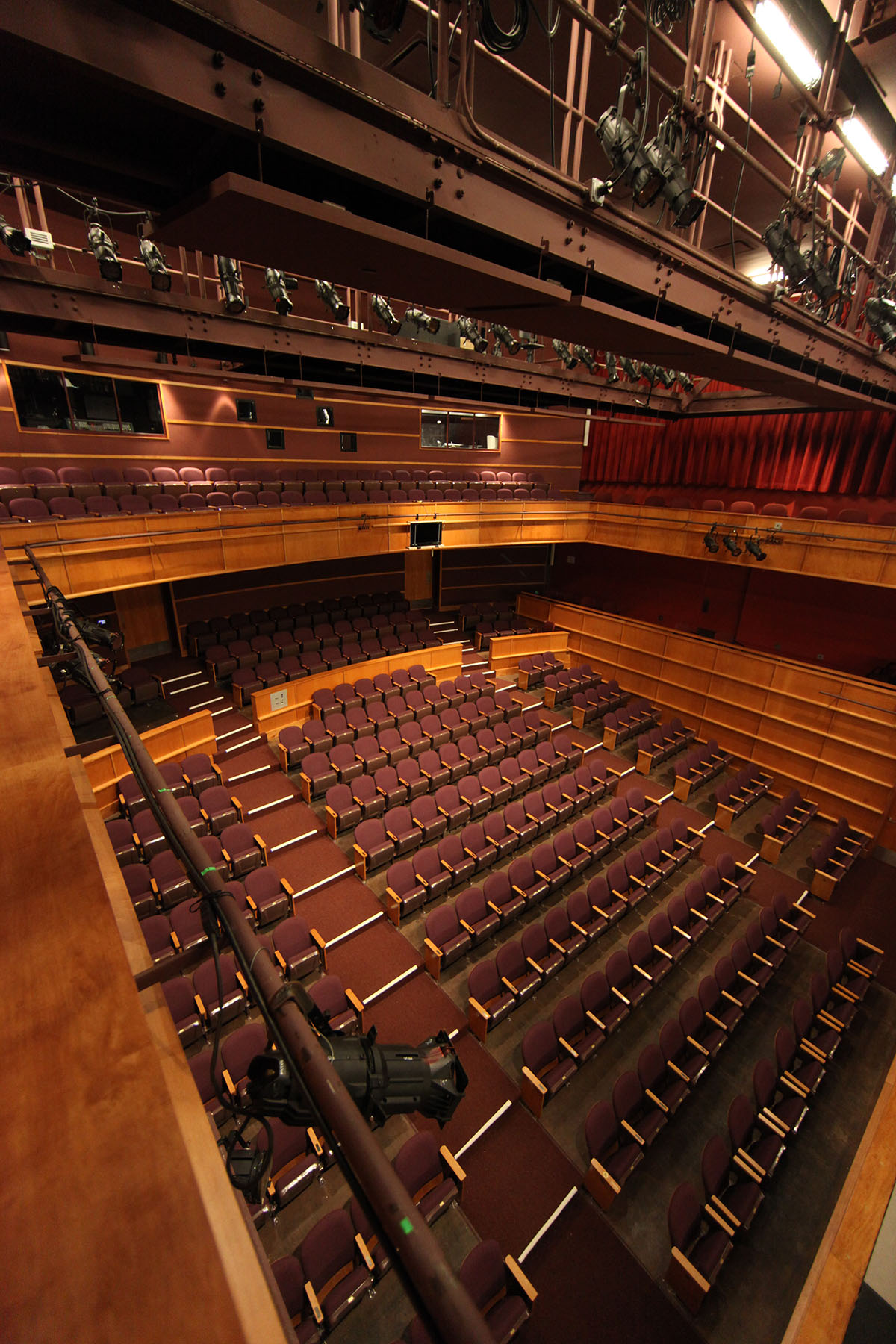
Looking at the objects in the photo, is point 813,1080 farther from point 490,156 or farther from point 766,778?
point 490,156

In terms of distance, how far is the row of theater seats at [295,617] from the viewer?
27.7 ft

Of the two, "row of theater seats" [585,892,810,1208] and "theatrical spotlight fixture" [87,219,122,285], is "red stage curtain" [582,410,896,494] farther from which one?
"row of theater seats" [585,892,810,1208]

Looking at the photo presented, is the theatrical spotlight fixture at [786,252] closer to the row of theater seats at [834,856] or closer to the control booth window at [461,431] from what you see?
the row of theater seats at [834,856]

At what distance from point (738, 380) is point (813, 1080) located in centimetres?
545

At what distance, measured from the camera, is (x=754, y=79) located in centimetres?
511

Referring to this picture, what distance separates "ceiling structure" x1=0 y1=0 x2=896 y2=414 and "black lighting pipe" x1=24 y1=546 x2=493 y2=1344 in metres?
1.94

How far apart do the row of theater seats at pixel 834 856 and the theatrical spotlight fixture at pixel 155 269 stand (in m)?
8.40

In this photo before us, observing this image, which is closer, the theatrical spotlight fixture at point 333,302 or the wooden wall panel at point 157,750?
the wooden wall panel at point 157,750

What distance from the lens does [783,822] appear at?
6820 mm

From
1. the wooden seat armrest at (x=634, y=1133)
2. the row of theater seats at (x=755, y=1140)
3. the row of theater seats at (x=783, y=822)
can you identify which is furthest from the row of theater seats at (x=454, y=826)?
the row of theater seats at (x=755, y=1140)

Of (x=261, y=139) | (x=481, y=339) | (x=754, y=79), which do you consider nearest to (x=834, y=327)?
(x=754, y=79)

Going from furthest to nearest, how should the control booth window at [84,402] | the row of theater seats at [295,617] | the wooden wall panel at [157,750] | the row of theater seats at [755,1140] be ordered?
the row of theater seats at [295,617] → the control booth window at [84,402] → the wooden wall panel at [157,750] → the row of theater seats at [755,1140]

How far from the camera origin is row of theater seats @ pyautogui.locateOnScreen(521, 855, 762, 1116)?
369 centimetres

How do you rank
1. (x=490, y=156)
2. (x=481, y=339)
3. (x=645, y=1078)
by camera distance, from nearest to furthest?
(x=490, y=156) → (x=645, y=1078) → (x=481, y=339)
